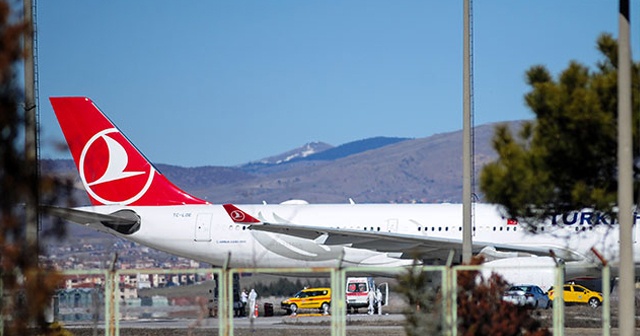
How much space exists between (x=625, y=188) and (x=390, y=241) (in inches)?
917

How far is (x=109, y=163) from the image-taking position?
44656mm

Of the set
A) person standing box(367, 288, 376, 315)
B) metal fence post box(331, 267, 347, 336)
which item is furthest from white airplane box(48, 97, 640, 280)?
metal fence post box(331, 267, 347, 336)

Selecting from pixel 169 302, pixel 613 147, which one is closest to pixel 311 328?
pixel 169 302

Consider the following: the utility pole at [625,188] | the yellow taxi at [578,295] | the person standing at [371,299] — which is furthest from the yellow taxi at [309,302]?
the utility pole at [625,188]

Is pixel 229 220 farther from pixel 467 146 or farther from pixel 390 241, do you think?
pixel 467 146

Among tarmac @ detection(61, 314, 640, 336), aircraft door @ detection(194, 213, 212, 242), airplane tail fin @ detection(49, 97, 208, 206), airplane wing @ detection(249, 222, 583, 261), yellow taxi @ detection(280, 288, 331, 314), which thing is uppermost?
airplane tail fin @ detection(49, 97, 208, 206)

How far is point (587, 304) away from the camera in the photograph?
4678 centimetres

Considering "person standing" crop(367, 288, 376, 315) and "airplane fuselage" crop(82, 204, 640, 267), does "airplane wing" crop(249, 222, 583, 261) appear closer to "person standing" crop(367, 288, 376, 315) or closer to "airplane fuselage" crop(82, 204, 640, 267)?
"airplane fuselage" crop(82, 204, 640, 267)

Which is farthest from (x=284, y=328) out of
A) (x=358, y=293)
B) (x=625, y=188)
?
(x=625, y=188)

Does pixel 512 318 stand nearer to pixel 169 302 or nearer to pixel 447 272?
pixel 447 272

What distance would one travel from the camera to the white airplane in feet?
130

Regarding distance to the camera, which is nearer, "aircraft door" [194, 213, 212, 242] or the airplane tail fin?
"aircraft door" [194, 213, 212, 242]

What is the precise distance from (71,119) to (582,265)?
68.6ft

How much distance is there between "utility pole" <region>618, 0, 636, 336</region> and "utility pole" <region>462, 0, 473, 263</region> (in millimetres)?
7958
